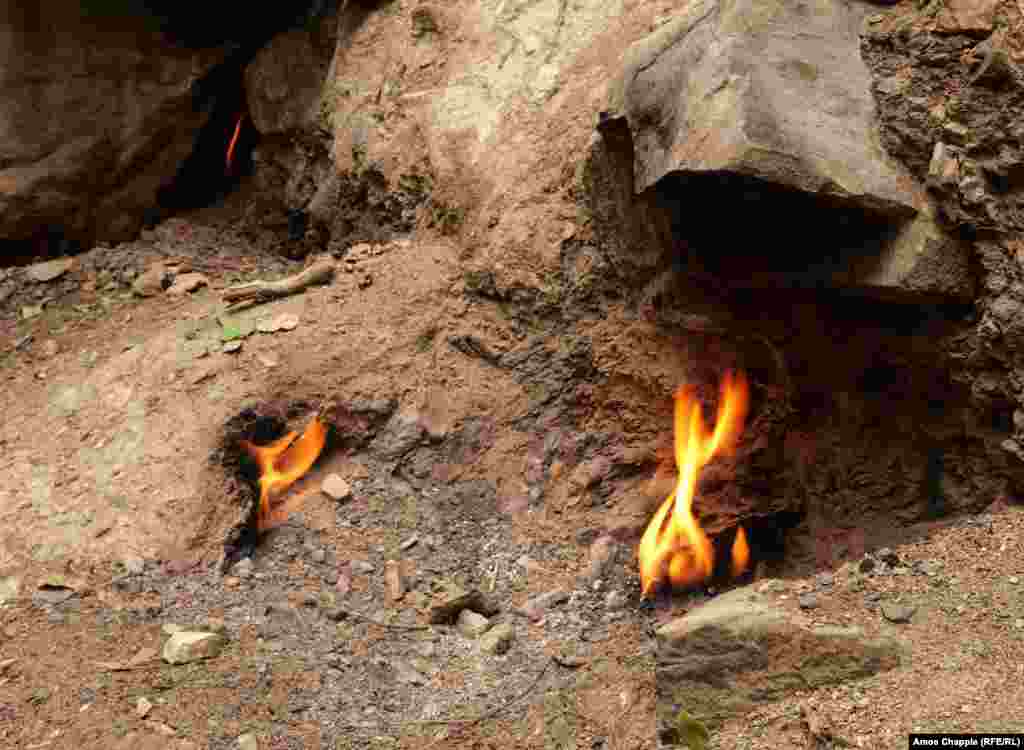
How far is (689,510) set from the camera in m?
5.18

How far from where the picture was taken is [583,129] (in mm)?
5859

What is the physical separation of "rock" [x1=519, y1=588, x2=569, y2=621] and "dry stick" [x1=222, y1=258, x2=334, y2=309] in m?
1.79

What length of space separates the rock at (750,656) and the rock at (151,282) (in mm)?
3343

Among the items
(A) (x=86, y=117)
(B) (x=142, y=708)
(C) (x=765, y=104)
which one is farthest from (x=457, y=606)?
(A) (x=86, y=117)

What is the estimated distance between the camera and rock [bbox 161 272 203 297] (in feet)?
22.2

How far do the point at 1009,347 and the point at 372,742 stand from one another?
7.29ft

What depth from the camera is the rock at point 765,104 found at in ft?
14.8

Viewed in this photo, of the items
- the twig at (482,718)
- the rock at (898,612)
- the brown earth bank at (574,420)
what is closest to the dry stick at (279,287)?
the brown earth bank at (574,420)

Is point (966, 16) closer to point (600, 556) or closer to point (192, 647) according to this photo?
point (600, 556)

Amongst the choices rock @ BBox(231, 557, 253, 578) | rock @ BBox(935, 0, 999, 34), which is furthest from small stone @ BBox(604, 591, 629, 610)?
rock @ BBox(935, 0, 999, 34)

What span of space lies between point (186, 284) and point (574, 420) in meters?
2.10

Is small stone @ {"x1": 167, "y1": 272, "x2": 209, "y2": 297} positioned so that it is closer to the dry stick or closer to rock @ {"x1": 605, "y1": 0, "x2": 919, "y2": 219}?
the dry stick

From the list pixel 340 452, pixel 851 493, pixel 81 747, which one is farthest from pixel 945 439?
pixel 81 747

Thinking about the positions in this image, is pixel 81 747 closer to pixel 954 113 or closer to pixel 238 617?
pixel 238 617
